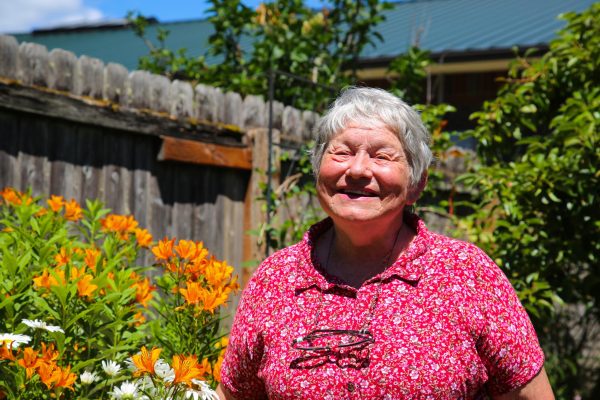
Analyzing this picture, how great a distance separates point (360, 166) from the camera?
2.22 meters

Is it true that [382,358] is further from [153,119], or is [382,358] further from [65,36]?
[65,36]

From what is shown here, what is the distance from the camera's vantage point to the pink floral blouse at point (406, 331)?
A: 2102mm

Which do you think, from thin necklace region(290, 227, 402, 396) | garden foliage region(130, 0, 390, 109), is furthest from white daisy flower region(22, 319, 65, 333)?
garden foliage region(130, 0, 390, 109)

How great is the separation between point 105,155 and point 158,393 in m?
2.69

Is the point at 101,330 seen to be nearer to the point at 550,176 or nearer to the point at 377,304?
the point at 377,304

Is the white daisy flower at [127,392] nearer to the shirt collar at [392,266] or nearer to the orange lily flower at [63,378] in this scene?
the orange lily flower at [63,378]

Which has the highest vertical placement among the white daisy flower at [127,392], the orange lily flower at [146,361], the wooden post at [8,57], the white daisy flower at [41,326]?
the wooden post at [8,57]

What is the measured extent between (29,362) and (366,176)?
98 centimetres

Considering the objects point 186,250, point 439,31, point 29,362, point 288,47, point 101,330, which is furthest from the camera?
point 439,31

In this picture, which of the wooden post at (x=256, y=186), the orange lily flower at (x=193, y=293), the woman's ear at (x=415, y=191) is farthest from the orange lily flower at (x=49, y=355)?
the wooden post at (x=256, y=186)

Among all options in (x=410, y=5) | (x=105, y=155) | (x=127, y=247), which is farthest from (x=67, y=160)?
(x=410, y=5)

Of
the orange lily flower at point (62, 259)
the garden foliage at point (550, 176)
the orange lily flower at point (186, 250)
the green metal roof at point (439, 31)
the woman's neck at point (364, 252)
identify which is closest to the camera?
the woman's neck at point (364, 252)

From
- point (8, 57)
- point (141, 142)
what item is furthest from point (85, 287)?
point (141, 142)

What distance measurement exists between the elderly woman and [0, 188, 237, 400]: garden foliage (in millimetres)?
155
